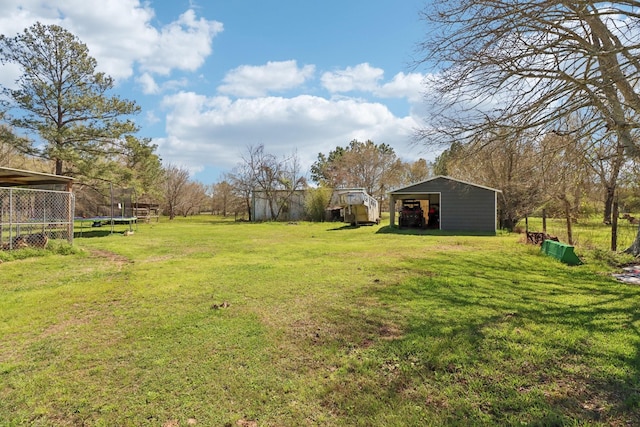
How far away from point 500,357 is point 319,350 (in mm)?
1611

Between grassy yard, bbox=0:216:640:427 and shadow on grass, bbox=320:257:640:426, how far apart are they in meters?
0.01

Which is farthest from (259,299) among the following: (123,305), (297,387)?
(297,387)

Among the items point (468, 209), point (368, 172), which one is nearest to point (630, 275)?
point (468, 209)

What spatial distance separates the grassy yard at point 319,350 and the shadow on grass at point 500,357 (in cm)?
1

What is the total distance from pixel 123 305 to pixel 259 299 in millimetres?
1815

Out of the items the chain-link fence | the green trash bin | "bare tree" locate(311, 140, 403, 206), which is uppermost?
"bare tree" locate(311, 140, 403, 206)

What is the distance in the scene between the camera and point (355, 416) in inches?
90.2

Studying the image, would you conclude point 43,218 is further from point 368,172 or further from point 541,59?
point 368,172

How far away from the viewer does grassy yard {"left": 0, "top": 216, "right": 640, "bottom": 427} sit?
2350 millimetres

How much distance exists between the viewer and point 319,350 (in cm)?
326

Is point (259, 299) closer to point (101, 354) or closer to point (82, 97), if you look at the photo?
point (101, 354)

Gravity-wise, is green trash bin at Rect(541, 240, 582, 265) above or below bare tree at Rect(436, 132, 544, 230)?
below

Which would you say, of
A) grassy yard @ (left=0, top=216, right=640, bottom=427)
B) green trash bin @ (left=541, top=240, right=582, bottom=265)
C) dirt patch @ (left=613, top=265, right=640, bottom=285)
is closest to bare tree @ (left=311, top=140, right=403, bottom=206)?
green trash bin @ (left=541, top=240, right=582, bottom=265)

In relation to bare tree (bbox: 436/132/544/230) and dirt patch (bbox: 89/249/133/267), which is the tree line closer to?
bare tree (bbox: 436/132/544/230)
